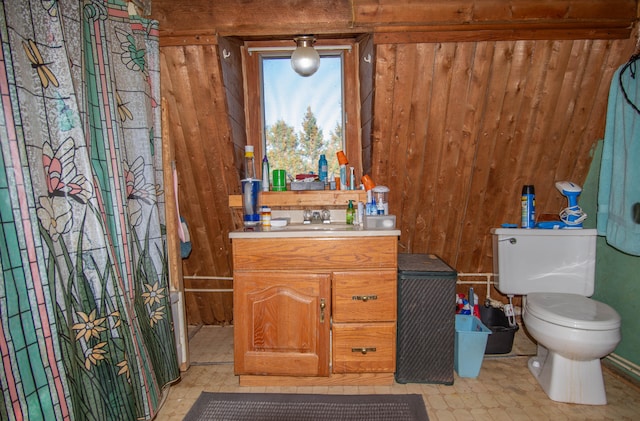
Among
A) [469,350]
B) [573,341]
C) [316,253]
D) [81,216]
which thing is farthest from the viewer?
[469,350]

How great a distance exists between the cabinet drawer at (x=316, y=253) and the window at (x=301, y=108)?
2.33 feet

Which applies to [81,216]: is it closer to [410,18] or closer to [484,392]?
[410,18]

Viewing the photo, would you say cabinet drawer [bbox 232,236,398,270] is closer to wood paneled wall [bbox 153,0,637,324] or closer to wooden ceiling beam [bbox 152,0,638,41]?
wood paneled wall [bbox 153,0,637,324]

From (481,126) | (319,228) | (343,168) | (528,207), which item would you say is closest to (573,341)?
(528,207)

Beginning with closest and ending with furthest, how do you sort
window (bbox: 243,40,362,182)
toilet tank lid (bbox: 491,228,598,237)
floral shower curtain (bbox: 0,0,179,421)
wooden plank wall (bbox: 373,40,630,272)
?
1. floral shower curtain (bbox: 0,0,179,421)
2. wooden plank wall (bbox: 373,40,630,272)
3. toilet tank lid (bbox: 491,228,598,237)
4. window (bbox: 243,40,362,182)

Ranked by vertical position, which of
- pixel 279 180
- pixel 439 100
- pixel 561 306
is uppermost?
pixel 439 100

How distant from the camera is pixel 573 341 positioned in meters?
1.53

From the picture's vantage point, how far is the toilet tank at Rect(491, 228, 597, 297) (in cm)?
198

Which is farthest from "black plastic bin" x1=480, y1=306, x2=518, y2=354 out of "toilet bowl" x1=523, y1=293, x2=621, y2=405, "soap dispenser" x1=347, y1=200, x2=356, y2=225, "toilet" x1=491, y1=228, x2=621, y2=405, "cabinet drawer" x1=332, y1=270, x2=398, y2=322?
"soap dispenser" x1=347, y1=200, x2=356, y2=225

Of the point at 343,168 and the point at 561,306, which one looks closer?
the point at 561,306

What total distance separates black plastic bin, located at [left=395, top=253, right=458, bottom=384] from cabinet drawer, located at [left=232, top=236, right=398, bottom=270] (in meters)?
0.19

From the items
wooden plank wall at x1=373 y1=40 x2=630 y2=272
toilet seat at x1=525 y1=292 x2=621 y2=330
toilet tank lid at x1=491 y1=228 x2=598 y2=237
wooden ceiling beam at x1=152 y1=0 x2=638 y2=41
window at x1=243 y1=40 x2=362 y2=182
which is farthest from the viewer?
window at x1=243 y1=40 x2=362 y2=182

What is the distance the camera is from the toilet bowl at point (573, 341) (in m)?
1.50

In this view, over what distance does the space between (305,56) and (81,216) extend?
4.58 feet
